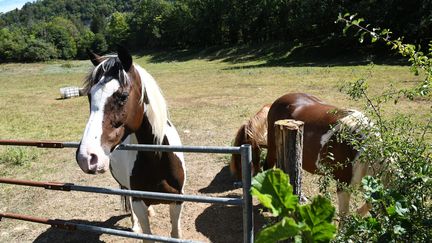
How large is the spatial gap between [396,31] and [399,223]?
22883 millimetres

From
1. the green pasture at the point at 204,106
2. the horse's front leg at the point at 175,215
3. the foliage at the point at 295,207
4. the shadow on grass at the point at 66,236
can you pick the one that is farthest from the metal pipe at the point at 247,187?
the green pasture at the point at 204,106

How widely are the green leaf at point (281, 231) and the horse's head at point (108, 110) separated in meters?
1.12

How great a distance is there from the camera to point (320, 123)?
12.2 feet

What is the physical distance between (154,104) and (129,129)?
377mm

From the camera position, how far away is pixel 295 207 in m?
1.46

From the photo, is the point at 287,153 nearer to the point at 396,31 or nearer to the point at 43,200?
the point at 43,200

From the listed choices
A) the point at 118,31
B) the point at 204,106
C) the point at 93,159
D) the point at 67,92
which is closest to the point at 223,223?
the point at 93,159

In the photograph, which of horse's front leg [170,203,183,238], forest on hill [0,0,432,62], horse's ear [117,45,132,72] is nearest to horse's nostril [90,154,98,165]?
horse's ear [117,45,132,72]

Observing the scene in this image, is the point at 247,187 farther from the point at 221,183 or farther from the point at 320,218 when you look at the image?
the point at 221,183

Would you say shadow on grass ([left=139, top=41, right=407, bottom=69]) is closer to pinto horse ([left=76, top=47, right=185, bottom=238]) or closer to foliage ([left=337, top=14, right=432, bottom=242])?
pinto horse ([left=76, top=47, right=185, bottom=238])

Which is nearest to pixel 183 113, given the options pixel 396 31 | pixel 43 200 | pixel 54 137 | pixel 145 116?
pixel 54 137

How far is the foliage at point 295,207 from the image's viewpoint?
140 centimetres

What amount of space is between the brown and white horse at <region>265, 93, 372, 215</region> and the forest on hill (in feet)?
20.4

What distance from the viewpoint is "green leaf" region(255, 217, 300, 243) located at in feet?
4.21
